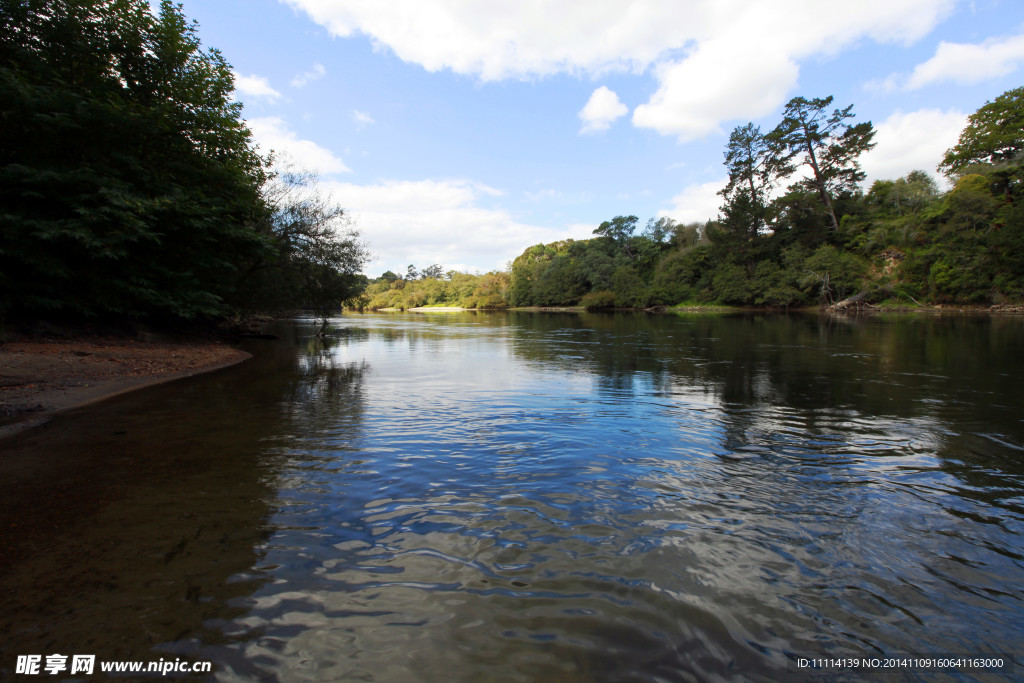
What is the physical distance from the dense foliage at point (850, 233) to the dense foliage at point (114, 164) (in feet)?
214

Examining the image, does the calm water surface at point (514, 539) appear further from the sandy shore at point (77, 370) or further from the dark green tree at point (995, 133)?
the dark green tree at point (995, 133)

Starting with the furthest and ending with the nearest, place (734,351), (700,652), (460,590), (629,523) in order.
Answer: (734,351) → (629,523) → (460,590) → (700,652)

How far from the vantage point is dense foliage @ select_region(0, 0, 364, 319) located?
14836mm

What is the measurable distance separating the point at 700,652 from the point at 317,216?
29.5 m

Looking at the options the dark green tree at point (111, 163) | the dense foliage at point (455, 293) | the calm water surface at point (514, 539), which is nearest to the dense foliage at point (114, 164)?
Answer: the dark green tree at point (111, 163)

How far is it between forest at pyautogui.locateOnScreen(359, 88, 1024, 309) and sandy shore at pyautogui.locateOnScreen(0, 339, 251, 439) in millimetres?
18885

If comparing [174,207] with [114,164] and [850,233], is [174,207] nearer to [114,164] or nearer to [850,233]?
[114,164]

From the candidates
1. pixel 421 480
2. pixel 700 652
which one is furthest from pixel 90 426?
pixel 700 652

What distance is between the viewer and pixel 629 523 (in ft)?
14.9

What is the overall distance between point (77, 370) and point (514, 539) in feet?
45.0

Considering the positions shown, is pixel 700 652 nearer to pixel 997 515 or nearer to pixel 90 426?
pixel 997 515

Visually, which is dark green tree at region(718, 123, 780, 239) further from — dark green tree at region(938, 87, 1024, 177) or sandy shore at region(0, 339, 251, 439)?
sandy shore at region(0, 339, 251, 439)

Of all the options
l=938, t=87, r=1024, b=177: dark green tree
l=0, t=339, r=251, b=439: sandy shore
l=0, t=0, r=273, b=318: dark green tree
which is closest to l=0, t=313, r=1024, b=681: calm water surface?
l=0, t=339, r=251, b=439: sandy shore

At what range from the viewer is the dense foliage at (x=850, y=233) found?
48531 mm
